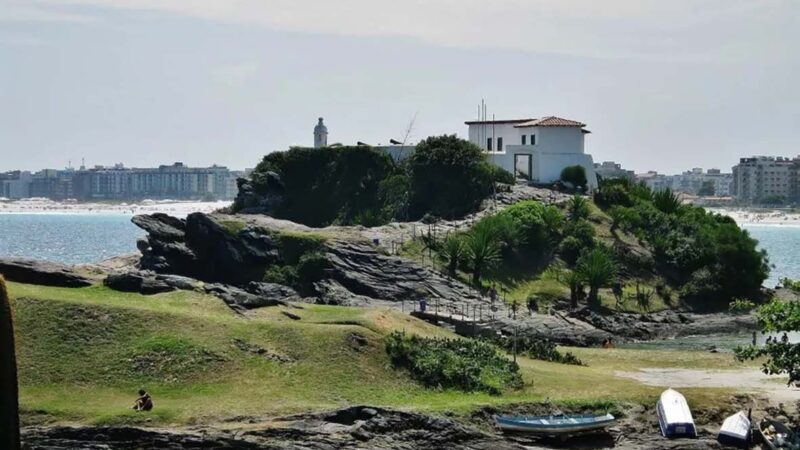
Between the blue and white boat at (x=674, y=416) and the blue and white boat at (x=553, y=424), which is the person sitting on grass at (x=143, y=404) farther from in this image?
the blue and white boat at (x=674, y=416)

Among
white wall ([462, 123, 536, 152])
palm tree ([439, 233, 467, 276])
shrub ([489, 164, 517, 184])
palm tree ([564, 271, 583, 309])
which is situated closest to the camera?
palm tree ([564, 271, 583, 309])

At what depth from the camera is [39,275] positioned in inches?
2285

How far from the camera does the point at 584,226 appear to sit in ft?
334

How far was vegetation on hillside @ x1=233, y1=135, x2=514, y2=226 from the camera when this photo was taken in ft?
363

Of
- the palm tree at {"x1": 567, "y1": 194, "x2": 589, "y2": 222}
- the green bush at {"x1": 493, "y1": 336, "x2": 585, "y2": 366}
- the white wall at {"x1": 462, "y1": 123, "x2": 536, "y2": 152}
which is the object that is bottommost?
the green bush at {"x1": 493, "y1": 336, "x2": 585, "y2": 366}

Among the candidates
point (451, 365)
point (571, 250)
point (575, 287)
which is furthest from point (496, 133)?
point (451, 365)

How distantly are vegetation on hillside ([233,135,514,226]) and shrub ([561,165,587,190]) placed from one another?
223 inches

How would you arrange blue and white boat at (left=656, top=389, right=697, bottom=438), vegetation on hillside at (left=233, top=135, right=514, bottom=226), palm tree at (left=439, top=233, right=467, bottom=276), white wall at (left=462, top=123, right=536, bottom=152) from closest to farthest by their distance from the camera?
blue and white boat at (left=656, top=389, right=697, bottom=438), palm tree at (left=439, top=233, right=467, bottom=276), vegetation on hillside at (left=233, top=135, right=514, bottom=226), white wall at (left=462, top=123, right=536, bottom=152)

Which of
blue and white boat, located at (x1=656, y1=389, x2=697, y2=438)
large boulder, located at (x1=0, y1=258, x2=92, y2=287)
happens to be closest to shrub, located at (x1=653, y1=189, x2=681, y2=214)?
large boulder, located at (x1=0, y1=258, x2=92, y2=287)

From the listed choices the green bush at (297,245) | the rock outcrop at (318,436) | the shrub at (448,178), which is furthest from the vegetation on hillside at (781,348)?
the shrub at (448,178)

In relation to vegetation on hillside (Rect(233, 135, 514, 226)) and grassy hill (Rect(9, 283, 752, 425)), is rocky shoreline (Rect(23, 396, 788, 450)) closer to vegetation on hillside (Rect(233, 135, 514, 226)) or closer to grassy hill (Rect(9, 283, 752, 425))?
grassy hill (Rect(9, 283, 752, 425))

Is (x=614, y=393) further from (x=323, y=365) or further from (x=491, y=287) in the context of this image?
(x=491, y=287)

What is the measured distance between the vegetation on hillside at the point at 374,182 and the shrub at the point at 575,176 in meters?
5.67

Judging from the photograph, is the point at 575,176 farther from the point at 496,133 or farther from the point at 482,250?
the point at 482,250
